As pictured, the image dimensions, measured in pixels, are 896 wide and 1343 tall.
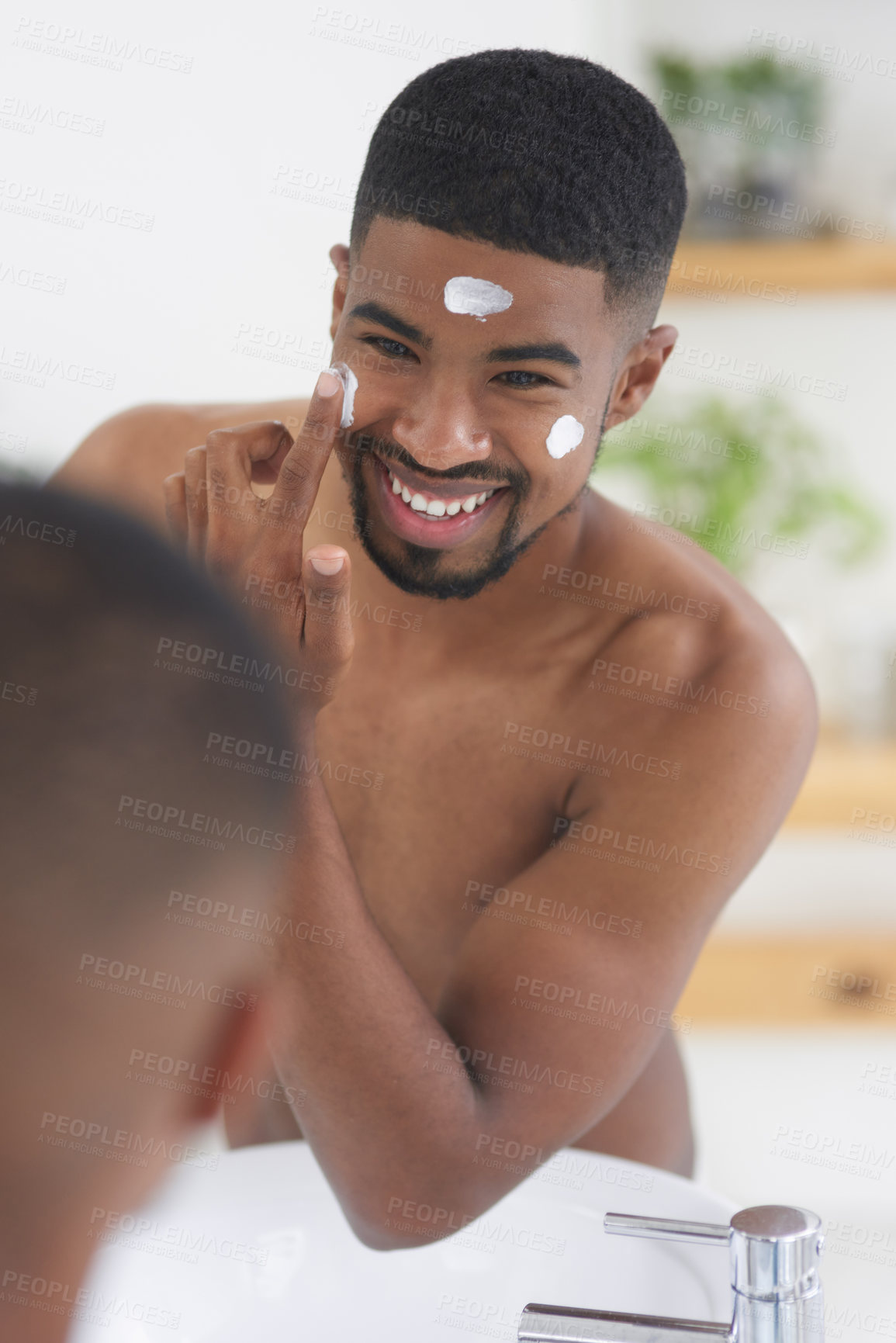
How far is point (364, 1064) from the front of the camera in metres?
0.56

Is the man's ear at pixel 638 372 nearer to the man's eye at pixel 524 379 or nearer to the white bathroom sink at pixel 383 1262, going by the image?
the man's eye at pixel 524 379

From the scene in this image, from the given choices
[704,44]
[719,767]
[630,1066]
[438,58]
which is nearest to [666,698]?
[719,767]

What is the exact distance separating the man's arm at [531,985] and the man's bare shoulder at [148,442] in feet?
0.87

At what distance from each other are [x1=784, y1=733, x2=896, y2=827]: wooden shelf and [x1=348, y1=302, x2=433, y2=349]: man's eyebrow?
838 mm

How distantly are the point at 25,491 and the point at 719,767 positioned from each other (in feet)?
1.44

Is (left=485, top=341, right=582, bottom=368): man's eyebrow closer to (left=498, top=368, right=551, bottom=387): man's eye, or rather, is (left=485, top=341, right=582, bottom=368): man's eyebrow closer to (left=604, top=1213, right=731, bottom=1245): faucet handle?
(left=498, top=368, right=551, bottom=387): man's eye

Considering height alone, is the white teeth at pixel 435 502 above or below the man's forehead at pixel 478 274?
below

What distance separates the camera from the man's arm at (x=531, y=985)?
1.82 ft

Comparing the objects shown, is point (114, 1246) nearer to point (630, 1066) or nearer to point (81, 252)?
point (630, 1066)

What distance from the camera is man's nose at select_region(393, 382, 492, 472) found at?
0.56m

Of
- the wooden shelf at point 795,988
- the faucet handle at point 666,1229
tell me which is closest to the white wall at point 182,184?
the faucet handle at point 666,1229

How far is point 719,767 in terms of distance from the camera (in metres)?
0.67

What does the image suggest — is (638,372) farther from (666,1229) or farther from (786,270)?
(786,270)

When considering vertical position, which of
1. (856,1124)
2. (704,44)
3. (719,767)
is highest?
(704,44)
